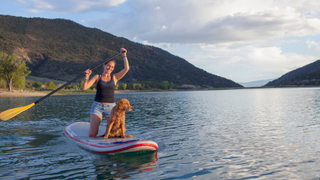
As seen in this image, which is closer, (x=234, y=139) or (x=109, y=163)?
(x=109, y=163)

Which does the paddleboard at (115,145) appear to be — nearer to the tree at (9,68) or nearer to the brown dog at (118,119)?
the brown dog at (118,119)

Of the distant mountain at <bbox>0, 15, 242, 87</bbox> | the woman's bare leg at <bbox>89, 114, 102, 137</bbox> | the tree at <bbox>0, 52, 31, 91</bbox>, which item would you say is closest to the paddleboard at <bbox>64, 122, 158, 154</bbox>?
the woman's bare leg at <bbox>89, 114, 102, 137</bbox>

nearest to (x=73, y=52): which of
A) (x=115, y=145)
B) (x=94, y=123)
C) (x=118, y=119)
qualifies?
(x=94, y=123)

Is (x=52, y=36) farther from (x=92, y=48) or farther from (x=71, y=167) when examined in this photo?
(x=71, y=167)

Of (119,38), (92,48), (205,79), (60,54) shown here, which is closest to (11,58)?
(60,54)

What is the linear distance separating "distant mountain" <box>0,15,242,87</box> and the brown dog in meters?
106

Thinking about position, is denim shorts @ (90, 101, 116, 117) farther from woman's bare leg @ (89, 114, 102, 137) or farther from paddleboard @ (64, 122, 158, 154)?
paddleboard @ (64, 122, 158, 154)

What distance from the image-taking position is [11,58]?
6181cm

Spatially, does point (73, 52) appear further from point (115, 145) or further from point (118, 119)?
point (115, 145)

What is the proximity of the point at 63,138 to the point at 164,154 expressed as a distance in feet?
18.7

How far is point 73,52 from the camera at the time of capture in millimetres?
129500

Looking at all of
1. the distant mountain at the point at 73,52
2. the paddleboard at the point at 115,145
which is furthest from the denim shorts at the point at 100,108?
the distant mountain at the point at 73,52

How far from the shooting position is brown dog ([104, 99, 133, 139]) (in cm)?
767

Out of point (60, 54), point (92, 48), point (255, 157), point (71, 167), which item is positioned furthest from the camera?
point (92, 48)
